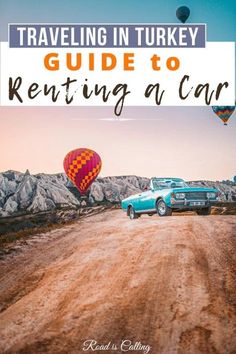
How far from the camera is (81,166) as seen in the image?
3073 cm

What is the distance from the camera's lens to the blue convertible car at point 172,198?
1288 centimetres

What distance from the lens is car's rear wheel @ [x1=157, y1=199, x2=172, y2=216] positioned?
13.2 m

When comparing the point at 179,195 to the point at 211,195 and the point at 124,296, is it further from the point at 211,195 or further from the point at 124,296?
the point at 124,296

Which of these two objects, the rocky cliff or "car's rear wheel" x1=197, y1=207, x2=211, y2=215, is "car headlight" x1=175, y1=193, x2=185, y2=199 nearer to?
"car's rear wheel" x1=197, y1=207, x2=211, y2=215

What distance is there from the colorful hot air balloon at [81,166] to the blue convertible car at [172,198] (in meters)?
16.1

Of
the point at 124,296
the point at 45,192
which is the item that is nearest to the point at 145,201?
the point at 124,296

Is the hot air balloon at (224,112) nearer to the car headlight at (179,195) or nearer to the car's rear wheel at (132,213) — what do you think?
the car's rear wheel at (132,213)

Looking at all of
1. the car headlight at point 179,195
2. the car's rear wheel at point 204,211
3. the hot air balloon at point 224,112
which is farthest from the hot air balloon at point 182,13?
the car headlight at point 179,195

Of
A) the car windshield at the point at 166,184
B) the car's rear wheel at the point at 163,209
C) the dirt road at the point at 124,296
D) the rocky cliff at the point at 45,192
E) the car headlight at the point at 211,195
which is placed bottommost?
the rocky cliff at the point at 45,192

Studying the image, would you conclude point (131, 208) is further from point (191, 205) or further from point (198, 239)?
point (198, 239)

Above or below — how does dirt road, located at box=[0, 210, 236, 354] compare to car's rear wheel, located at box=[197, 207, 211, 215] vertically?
below

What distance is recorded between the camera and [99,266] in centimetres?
702

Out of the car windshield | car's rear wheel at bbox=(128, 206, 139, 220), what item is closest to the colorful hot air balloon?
car's rear wheel at bbox=(128, 206, 139, 220)

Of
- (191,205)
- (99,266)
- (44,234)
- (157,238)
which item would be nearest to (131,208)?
(191,205)
